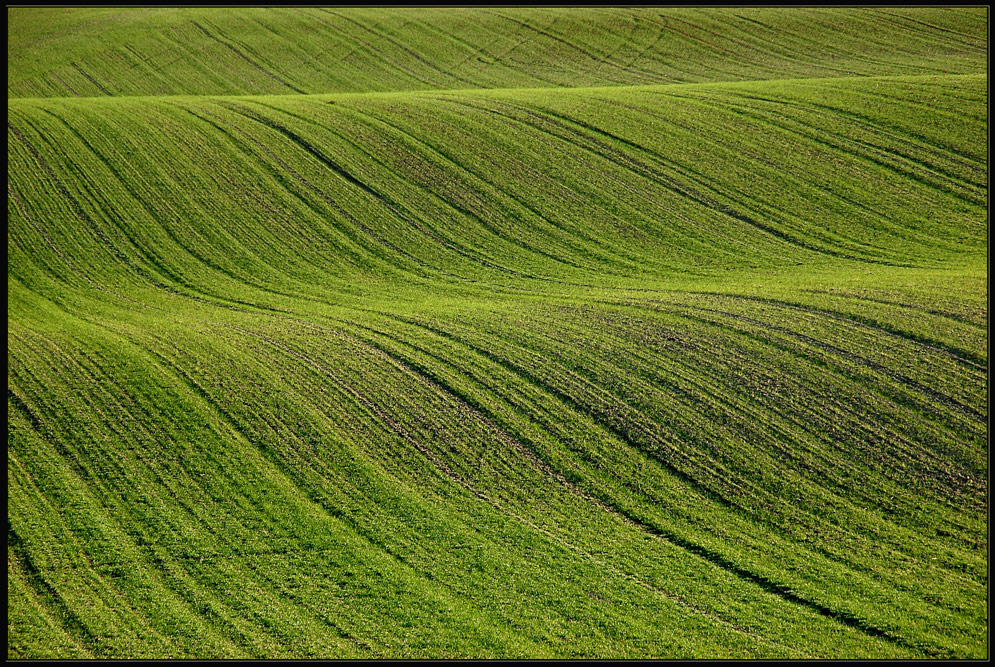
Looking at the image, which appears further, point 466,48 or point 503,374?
point 466,48

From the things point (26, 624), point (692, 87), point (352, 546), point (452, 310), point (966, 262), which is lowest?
point (26, 624)

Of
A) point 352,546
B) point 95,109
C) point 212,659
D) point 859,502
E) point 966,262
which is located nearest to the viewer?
point 212,659

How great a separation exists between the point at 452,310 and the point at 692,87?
29434 millimetres

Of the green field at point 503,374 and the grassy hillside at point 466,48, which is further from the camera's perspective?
the grassy hillside at point 466,48

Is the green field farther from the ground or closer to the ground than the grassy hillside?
closer to the ground

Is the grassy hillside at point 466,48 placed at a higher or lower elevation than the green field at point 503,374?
higher

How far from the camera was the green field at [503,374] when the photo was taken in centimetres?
1327

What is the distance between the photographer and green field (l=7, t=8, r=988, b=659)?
13.3 meters

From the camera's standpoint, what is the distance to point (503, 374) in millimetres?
20125

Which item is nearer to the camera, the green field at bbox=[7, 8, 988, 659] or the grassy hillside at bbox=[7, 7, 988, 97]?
the green field at bbox=[7, 8, 988, 659]

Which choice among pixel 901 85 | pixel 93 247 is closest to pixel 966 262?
pixel 901 85

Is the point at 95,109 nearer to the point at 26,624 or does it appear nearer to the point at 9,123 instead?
the point at 9,123

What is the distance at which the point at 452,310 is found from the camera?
24.4 m

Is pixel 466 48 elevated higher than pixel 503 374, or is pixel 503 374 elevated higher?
pixel 466 48
